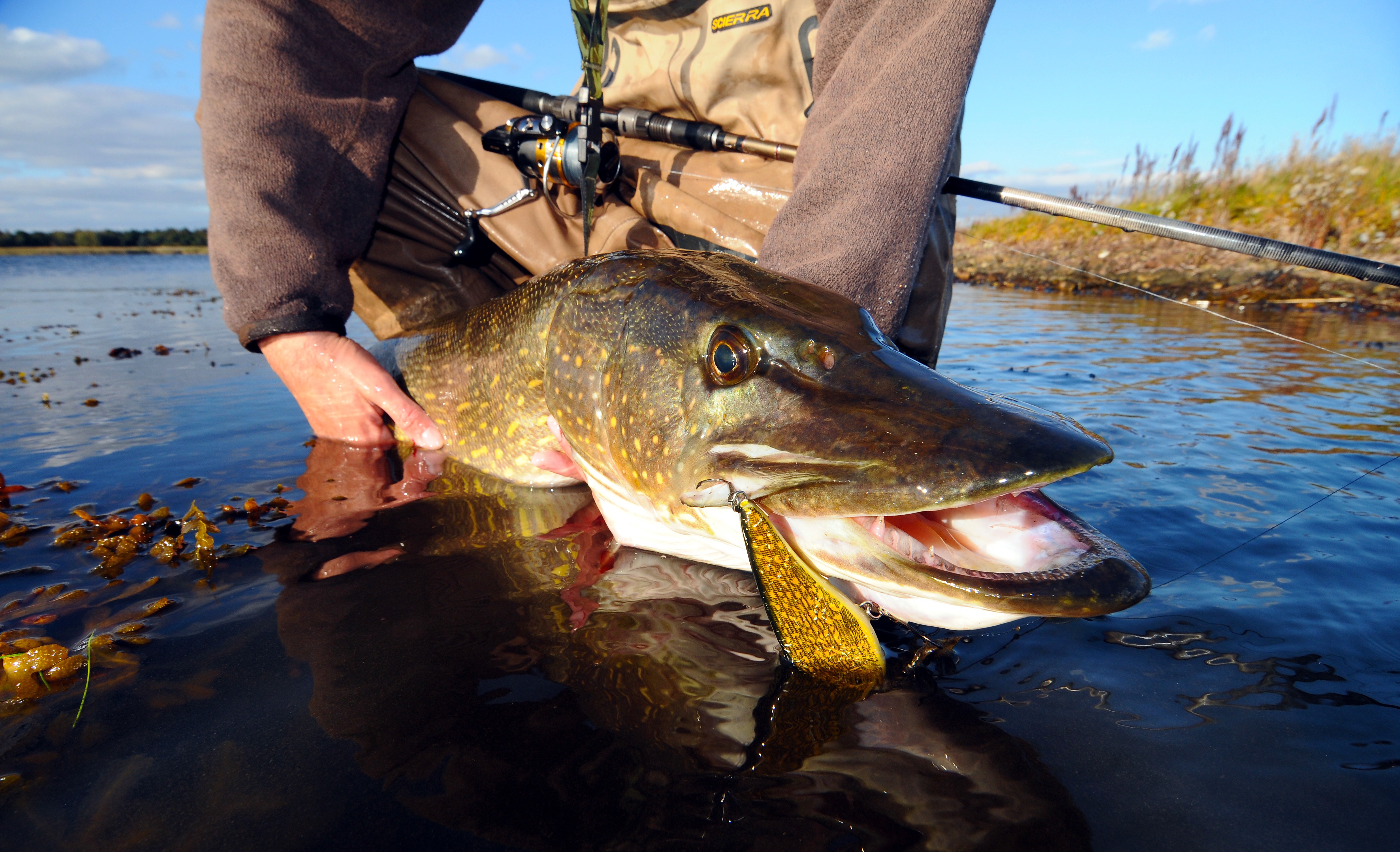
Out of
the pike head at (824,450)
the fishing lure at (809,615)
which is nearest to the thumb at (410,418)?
the pike head at (824,450)

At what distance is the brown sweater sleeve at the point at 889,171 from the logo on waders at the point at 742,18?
0.88m

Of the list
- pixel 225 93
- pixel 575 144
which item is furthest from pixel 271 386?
pixel 575 144

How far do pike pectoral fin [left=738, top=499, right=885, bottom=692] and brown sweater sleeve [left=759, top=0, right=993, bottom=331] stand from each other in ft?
4.51

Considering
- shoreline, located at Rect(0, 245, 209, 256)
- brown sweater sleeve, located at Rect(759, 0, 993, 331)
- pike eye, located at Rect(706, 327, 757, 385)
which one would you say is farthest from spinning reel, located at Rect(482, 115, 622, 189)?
shoreline, located at Rect(0, 245, 209, 256)

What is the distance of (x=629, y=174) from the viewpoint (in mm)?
3725

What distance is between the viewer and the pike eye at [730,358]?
1.53 metres

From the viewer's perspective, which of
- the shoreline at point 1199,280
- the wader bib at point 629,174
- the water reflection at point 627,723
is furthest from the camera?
A: the shoreline at point 1199,280

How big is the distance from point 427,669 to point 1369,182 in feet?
40.6

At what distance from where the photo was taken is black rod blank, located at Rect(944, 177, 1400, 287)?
7.93 ft

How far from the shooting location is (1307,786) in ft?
3.50

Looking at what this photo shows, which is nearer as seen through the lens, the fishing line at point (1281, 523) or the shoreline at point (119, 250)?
the fishing line at point (1281, 523)

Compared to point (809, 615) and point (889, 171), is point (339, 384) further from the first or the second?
point (809, 615)

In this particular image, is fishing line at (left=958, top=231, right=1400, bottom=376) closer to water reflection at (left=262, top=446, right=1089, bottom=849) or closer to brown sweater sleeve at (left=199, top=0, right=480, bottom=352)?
water reflection at (left=262, top=446, right=1089, bottom=849)

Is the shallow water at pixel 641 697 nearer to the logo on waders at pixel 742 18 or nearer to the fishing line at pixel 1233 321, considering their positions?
the fishing line at pixel 1233 321
